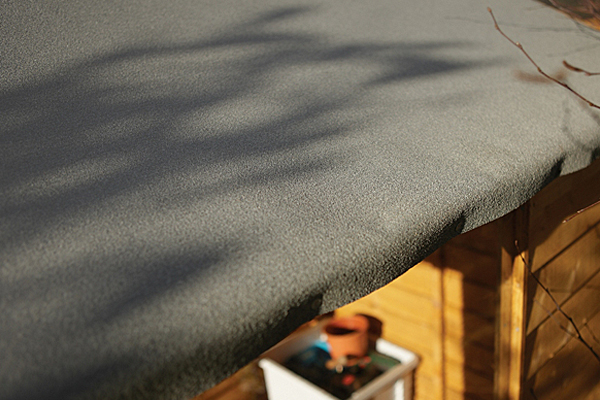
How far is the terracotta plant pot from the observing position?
3209 millimetres

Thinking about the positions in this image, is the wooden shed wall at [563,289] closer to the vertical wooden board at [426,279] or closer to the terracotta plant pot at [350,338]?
the vertical wooden board at [426,279]

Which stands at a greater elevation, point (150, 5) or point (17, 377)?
point (150, 5)

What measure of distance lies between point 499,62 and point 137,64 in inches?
45.4

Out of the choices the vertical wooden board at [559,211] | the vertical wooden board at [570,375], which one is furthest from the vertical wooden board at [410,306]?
the vertical wooden board at [559,211]

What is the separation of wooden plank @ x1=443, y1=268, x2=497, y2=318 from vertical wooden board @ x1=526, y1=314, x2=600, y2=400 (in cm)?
38

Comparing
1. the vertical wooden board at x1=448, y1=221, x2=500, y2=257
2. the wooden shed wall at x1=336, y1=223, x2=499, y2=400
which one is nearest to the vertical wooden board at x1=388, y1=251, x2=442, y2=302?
the wooden shed wall at x1=336, y1=223, x2=499, y2=400

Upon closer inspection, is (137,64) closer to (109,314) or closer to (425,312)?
(109,314)

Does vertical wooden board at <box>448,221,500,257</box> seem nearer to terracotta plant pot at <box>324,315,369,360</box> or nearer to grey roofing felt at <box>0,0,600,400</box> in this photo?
grey roofing felt at <box>0,0,600,400</box>

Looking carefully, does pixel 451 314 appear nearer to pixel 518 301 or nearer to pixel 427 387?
pixel 518 301

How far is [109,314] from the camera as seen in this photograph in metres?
0.69

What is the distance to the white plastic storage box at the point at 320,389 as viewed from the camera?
2932 millimetres

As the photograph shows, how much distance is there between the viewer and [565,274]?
7.63 ft

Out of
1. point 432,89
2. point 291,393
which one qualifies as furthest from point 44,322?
point 291,393

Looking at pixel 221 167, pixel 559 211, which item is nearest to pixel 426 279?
pixel 559 211
